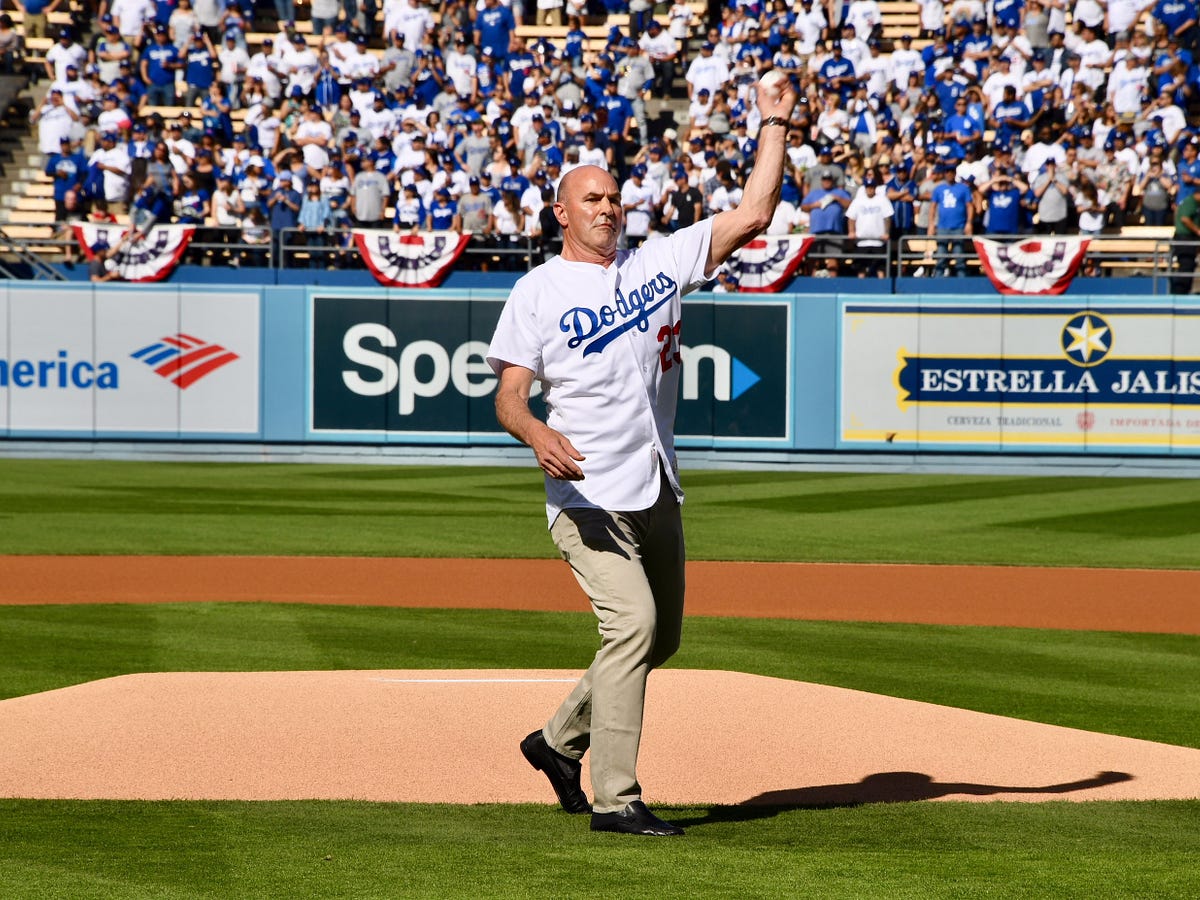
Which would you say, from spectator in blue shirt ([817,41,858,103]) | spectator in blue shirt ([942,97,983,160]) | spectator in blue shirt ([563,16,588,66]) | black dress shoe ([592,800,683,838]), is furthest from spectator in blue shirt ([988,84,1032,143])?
black dress shoe ([592,800,683,838])

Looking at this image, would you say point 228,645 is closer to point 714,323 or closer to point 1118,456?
point 714,323

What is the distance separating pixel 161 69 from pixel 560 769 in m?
24.5

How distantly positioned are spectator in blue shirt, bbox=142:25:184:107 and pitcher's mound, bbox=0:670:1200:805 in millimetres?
21388

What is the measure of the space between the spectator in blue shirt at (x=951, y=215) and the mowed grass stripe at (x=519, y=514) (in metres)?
2.94

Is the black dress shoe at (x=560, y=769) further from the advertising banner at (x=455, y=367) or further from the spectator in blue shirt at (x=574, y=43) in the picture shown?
the spectator in blue shirt at (x=574, y=43)

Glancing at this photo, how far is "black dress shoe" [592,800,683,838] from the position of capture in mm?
5234

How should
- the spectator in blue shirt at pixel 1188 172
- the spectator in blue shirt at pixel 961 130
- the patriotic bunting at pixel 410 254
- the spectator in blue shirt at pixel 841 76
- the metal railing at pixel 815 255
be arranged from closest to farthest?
the metal railing at pixel 815 255
the spectator in blue shirt at pixel 1188 172
the patriotic bunting at pixel 410 254
the spectator in blue shirt at pixel 961 130
the spectator in blue shirt at pixel 841 76

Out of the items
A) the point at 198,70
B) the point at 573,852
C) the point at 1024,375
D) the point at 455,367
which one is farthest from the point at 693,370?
the point at 573,852

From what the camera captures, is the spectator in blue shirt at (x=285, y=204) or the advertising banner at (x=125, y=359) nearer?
Answer: the advertising banner at (x=125, y=359)

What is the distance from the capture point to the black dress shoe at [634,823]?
5234 mm

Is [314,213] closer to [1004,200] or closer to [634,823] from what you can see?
[1004,200]

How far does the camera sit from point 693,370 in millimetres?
22719

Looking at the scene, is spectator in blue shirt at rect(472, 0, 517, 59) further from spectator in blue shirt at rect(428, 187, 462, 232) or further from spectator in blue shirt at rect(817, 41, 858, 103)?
spectator in blue shirt at rect(817, 41, 858, 103)

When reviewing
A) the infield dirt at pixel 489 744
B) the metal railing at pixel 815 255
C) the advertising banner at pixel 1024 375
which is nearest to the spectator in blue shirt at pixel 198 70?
the metal railing at pixel 815 255
